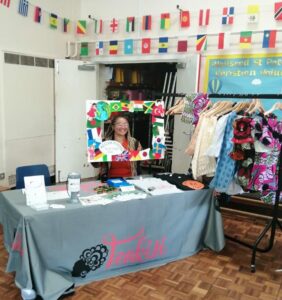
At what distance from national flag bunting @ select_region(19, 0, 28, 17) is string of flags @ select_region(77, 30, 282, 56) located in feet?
3.66

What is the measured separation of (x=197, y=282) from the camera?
2.59m

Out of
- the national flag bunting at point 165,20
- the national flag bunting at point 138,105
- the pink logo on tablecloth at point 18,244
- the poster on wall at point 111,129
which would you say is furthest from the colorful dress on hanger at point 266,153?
the national flag bunting at point 165,20

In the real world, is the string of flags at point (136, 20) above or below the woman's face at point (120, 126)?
above

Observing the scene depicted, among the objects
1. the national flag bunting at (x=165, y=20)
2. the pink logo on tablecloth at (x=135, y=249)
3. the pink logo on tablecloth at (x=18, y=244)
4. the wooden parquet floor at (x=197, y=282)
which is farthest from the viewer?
the national flag bunting at (x=165, y=20)

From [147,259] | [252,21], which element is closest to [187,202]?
[147,259]

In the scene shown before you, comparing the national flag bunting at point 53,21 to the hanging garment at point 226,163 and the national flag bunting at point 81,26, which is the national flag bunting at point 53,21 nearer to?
the national flag bunting at point 81,26

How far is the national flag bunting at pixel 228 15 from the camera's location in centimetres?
429

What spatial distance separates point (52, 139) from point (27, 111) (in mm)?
671

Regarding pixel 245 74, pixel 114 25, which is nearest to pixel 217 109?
pixel 245 74

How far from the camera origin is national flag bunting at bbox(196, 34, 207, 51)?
4.46 metres

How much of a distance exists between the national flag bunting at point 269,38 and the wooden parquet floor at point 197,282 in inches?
96.9

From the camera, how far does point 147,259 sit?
2732mm

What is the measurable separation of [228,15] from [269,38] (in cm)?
63

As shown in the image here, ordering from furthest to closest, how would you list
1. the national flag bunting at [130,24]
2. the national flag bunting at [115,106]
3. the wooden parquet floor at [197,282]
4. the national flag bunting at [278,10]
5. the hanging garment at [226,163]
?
the national flag bunting at [130,24]
the national flag bunting at [278,10]
the national flag bunting at [115,106]
the hanging garment at [226,163]
the wooden parquet floor at [197,282]
